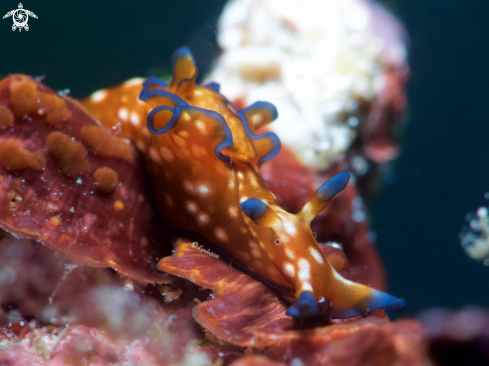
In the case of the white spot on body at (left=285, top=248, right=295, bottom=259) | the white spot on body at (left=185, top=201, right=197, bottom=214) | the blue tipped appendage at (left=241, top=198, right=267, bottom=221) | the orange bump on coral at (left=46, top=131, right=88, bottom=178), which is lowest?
the white spot on body at (left=285, top=248, right=295, bottom=259)

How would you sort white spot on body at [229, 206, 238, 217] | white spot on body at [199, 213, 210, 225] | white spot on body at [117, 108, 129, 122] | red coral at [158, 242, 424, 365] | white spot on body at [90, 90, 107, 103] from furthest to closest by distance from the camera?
white spot on body at [90, 90, 107, 103] → white spot on body at [117, 108, 129, 122] → white spot on body at [199, 213, 210, 225] → white spot on body at [229, 206, 238, 217] → red coral at [158, 242, 424, 365]

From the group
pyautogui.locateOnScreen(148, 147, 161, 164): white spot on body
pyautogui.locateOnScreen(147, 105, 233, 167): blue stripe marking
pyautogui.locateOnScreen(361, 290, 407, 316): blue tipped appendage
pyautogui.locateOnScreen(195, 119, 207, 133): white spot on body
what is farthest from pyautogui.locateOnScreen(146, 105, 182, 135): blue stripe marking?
pyautogui.locateOnScreen(361, 290, 407, 316): blue tipped appendage

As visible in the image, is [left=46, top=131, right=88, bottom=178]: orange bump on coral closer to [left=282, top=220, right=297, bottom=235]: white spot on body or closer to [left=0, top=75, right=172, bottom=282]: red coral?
[left=0, top=75, right=172, bottom=282]: red coral

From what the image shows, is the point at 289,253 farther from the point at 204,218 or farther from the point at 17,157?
the point at 17,157

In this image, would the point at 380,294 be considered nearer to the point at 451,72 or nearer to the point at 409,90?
the point at 409,90

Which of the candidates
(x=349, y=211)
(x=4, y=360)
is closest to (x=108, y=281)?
(x=4, y=360)

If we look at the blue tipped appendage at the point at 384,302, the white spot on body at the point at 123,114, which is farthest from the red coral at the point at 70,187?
the blue tipped appendage at the point at 384,302

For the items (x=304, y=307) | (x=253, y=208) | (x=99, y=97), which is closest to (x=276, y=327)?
(x=304, y=307)
